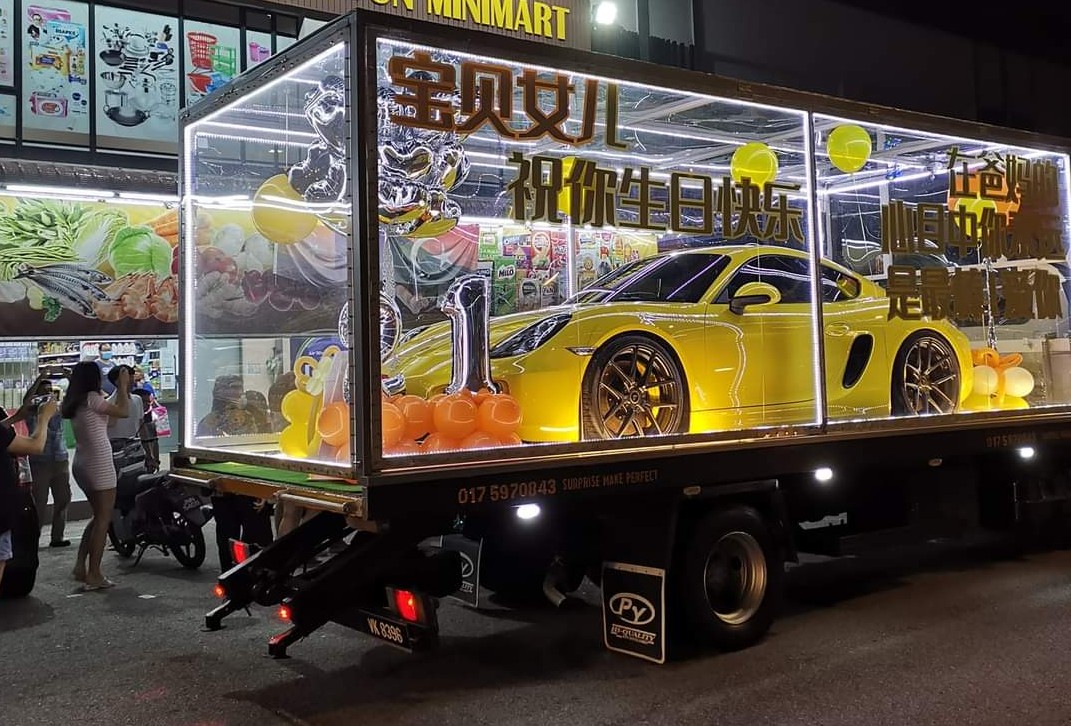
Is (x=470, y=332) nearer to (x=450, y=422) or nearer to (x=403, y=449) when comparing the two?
(x=450, y=422)

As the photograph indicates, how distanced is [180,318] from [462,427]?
2.35 metres

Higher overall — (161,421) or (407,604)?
(161,421)

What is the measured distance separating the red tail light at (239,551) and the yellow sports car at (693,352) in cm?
150

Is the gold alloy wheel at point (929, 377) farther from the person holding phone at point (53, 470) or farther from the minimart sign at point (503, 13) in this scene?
the minimart sign at point (503, 13)

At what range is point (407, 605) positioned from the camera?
4.71 meters

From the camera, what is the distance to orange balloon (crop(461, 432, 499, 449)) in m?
4.86

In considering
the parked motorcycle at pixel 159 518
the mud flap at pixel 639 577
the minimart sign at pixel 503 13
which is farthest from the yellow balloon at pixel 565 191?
the minimart sign at pixel 503 13

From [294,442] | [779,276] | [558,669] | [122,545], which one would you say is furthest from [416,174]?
[122,545]

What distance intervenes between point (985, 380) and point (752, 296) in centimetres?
263

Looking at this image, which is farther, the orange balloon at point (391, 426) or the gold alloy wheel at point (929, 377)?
the gold alloy wheel at point (929, 377)

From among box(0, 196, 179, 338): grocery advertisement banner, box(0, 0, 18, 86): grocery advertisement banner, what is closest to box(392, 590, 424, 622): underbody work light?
box(0, 196, 179, 338): grocery advertisement banner

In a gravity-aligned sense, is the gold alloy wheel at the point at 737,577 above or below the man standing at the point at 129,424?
below

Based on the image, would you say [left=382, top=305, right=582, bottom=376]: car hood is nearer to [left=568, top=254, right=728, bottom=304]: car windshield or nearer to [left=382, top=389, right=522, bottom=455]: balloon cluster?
[left=382, top=389, right=522, bottom=455]: balloon cluster

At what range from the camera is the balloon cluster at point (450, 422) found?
4.59m
